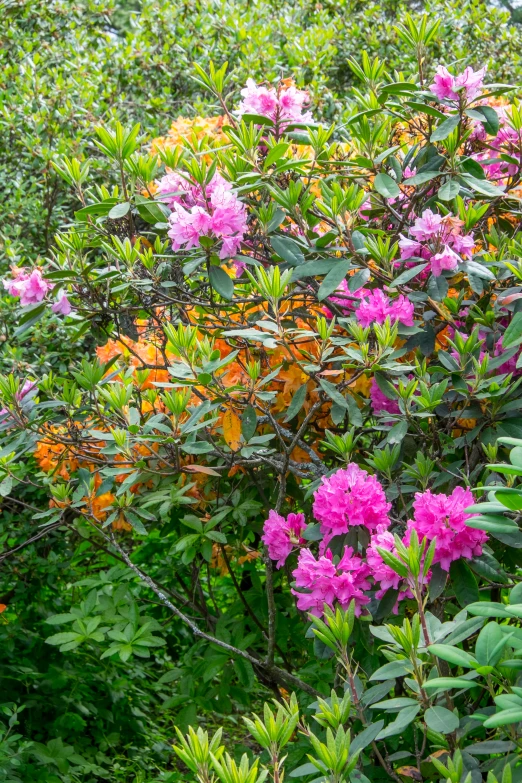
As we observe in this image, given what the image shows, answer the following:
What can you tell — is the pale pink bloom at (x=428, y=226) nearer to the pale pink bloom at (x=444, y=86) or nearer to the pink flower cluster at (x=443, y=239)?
the pink flower cluster at (x=443, y=239)

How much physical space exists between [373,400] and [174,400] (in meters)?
0.54

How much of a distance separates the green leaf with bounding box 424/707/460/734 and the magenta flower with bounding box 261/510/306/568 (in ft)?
2.97

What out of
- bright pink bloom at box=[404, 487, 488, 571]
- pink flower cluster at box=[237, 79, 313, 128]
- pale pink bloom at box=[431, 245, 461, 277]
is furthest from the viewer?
pink flower cluster at box=[237, 79, 313, 128]

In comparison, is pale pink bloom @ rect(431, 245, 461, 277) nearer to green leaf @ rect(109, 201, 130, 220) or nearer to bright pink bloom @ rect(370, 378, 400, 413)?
bright pink bloom @ rect(370, 378, 400, 413)

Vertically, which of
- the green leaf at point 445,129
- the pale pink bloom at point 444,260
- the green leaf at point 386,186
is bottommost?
the pale pink bloom at point 444,260

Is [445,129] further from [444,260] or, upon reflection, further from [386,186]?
[444,260]

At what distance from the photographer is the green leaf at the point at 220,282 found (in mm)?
2242

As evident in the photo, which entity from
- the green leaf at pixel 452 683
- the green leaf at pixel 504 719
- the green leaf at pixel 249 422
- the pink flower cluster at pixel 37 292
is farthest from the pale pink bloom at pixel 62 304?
the green leaf at pixel 504 719

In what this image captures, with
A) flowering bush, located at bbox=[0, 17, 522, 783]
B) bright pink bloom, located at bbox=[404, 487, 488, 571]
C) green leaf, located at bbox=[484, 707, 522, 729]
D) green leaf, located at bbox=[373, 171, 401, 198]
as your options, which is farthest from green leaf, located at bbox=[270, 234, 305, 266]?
green leaf, located at bbox=[484, 707, 522, 729]

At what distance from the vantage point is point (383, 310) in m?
2.17

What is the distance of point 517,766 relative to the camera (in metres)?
1.32

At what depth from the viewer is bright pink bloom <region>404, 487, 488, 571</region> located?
170 centimetres

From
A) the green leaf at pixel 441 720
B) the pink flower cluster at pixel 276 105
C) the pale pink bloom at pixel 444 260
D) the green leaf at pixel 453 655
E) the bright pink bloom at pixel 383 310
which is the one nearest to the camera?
the green leaf at pixel 453 655

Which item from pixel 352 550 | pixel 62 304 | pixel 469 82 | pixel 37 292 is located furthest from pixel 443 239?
pixel 37 292
